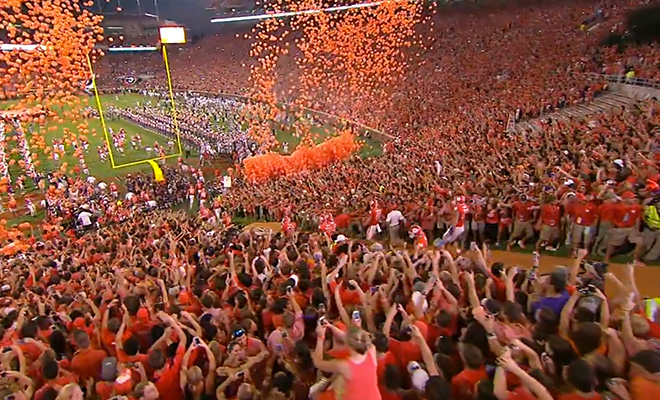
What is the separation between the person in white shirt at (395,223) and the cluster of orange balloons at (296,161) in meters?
14.3

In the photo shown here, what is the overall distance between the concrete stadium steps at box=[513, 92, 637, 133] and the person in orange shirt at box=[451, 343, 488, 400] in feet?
48.3

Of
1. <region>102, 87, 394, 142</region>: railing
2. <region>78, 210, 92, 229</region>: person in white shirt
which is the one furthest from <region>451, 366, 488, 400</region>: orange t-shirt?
<region>102, 87, 394, 142</region>: railing

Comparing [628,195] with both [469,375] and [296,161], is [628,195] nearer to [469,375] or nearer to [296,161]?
[469,375]

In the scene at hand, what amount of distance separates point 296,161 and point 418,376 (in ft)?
72.4

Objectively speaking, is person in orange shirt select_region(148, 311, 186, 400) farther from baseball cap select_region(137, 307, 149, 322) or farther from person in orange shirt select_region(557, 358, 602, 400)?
person in orange shirt select_region(557, 358, 602, 400)

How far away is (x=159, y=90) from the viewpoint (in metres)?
54.2

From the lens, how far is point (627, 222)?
22.9 ft

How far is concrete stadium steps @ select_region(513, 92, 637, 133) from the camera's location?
659 inches

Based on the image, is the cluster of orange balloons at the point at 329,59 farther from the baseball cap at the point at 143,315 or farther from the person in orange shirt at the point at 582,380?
the person in orange shirt at the point at 582,380

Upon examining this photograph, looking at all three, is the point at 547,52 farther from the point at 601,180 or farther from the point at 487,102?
the point at 601,180

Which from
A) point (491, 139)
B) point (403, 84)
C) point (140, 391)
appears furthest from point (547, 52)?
point (140, 391)

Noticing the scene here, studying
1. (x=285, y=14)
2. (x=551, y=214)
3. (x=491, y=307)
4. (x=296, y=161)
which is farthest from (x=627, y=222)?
(x=285, y=14)

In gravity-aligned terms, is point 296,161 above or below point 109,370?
below

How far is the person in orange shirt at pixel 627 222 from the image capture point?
6945mm
